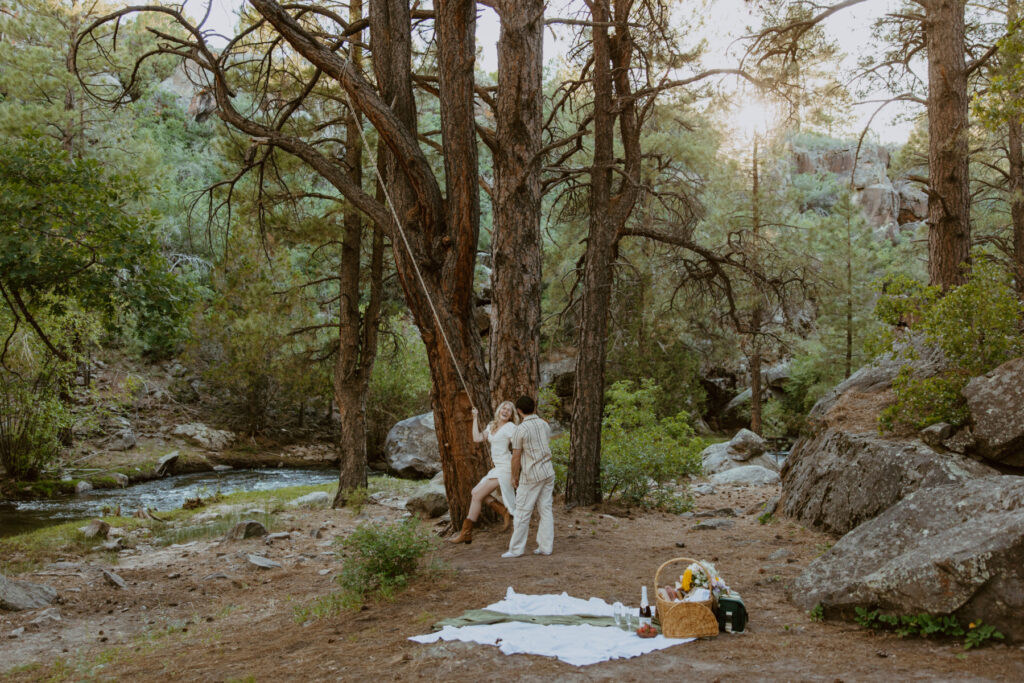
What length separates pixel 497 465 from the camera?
23.7 ft

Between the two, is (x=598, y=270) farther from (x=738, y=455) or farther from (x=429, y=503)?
(x=738, y=455)

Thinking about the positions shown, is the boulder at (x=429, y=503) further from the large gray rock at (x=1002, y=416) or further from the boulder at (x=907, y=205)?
the boulder at (x=907, y=205)

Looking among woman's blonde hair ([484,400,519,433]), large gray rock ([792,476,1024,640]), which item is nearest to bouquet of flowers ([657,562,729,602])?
large gray rock ([792,476,1024,640])

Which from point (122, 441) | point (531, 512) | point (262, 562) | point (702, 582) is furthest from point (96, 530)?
point (122, 441)

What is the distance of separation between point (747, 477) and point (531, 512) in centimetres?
836

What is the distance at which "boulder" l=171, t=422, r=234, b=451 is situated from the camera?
74.2ft

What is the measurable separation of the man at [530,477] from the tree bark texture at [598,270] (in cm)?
282

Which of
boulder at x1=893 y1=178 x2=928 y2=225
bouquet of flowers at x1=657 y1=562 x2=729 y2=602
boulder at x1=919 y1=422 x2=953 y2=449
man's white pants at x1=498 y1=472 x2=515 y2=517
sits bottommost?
bouquet of flowers at x1=657 y1=562 x2=729 y2=602

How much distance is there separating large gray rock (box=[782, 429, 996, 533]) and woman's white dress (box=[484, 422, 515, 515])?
10.8ft

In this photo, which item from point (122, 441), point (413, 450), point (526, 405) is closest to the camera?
point (526, 405)

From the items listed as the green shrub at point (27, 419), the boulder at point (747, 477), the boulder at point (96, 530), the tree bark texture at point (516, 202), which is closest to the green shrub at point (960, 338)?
the tree bark texture at point (516, 202)

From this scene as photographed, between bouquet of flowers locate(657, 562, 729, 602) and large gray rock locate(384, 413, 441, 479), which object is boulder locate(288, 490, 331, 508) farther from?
bouquet of flowers locate(657, 562, 729, 602)

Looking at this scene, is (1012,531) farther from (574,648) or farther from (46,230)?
(46,230)

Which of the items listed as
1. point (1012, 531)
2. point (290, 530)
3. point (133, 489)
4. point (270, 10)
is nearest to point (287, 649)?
point (1012, 531)
